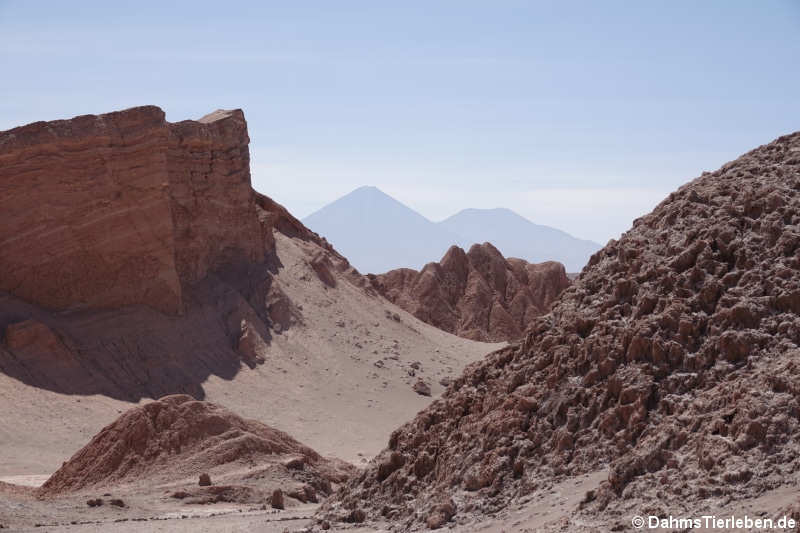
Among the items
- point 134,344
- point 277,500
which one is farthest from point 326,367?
point 277,500

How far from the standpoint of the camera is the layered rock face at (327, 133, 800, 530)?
37.7ft

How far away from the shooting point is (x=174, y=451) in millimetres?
23250

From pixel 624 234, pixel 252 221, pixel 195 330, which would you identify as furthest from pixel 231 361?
pixel 624 234

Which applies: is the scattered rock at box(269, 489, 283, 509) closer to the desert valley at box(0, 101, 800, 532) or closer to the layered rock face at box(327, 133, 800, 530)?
the desert valley at box(0, 101, 800, 532)

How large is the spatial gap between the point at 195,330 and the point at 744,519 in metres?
27.6

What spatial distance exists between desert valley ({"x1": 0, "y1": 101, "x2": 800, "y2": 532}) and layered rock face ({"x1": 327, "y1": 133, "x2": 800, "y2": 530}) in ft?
0.10

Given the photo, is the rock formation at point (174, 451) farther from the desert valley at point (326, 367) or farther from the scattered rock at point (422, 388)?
the scattered rock at point (422, 388)

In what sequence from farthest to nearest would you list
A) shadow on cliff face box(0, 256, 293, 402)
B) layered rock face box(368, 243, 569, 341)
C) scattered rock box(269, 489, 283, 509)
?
1. layered rock face box(368, 243, 569, 341)
2. shadow on cliff face box(0, 256, 293, 402)
3. scattered rock box(269, 489, 283, 509)

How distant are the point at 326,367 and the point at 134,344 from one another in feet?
21.4

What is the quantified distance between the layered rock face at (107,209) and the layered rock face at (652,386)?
68.2ft

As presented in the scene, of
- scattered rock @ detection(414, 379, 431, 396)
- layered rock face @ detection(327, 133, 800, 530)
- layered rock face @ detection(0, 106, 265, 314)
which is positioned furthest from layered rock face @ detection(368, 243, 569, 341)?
layered rock face @ detection(327, 133, 800, 530)

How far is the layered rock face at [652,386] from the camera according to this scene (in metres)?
11.5

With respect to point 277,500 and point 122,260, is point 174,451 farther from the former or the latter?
point 122,260

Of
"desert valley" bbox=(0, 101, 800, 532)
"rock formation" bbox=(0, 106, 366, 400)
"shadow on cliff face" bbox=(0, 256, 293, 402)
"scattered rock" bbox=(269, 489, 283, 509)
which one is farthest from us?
"rock formation" bbox=(0, 106, 366, 400)
